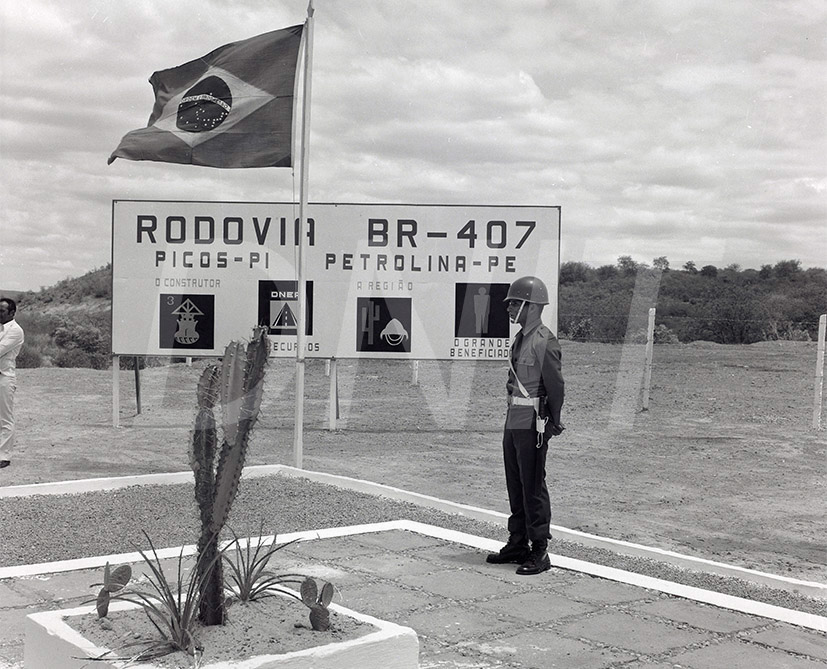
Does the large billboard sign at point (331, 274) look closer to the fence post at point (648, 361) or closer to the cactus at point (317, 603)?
the fence post at point (648, 361)

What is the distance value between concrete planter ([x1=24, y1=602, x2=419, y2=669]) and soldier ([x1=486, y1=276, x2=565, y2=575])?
8.31 ft

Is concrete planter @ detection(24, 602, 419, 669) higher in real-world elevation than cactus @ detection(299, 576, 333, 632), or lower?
lower

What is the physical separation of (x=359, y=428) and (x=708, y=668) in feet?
42.7

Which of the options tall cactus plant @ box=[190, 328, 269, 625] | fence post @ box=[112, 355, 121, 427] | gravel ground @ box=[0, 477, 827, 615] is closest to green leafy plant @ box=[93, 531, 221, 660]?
tall cactus plant @ box=[190, 328, 269, 625]

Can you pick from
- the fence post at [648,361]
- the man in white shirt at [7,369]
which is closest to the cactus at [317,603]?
the man in white shirt at [7,369]

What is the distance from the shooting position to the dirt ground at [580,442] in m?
10.4

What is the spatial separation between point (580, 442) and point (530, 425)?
10016 mm

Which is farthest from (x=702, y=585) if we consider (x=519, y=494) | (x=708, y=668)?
(x=708, y=668)

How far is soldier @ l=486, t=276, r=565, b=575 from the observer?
698 cm

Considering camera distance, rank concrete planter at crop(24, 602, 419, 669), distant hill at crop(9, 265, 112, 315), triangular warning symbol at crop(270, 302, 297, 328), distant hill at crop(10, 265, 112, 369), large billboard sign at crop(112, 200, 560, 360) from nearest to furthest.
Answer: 1. concrete planter at crop(24, 602, 419, 669)
2. large billboard sign at crop(112, 200, 560, 360)
3. triangular warning symbol at crop(270, 302, 297, 328)
4. distant hill at crop(10, 265, 112, 369)
5. distant hill at crop(9, 265, 112, 315)

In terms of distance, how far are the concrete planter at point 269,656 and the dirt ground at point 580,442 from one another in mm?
4853

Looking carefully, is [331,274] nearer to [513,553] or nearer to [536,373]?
[536,373]

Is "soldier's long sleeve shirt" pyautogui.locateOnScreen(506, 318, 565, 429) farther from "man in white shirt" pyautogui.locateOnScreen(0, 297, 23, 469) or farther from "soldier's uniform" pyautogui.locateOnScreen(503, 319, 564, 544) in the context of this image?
"man in white shirt" pyautogui.locateOnScreen(0, 297, 23, 469)

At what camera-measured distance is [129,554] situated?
7.20 m
